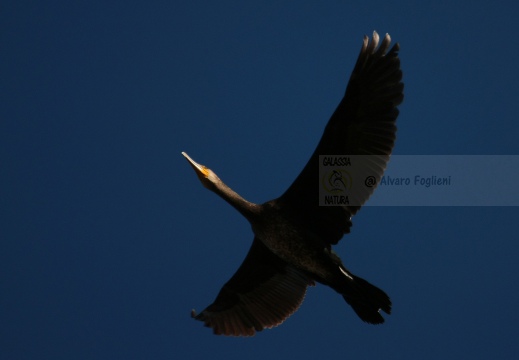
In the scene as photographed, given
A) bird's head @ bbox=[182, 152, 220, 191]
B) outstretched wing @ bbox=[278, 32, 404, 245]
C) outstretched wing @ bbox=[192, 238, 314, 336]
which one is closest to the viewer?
outstretched wing @ bbox=[278, 32, 404, 245]

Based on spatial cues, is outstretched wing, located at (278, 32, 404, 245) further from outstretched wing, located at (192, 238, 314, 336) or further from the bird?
outstretched wing, located at (192, 238, 314, 336)

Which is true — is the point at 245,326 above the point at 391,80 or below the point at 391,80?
below

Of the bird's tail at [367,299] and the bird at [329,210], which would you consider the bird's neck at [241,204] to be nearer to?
the bird at [329,210]

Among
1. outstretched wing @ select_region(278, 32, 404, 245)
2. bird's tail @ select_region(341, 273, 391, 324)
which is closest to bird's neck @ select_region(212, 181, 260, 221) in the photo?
outstretched wing @ select_region(278, 32, 404, 245)

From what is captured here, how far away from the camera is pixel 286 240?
7.69 meters

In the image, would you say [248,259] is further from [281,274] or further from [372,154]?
[372,154]

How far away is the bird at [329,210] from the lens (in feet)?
23.9

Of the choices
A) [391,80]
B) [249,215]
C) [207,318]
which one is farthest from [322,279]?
[391,80]

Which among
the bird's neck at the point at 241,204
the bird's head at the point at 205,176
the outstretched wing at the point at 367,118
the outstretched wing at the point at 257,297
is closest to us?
the outstretched wing at the point at 367,118

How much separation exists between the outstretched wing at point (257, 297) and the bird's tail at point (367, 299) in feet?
3.41

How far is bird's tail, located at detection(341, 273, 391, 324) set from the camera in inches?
286

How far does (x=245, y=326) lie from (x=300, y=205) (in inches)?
74.1

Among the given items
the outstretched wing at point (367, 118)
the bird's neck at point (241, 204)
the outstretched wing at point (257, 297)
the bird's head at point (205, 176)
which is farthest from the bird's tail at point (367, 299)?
the bird's head at point (205, 176)

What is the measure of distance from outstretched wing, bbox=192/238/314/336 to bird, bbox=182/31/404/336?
0.01 meters
